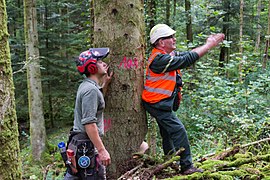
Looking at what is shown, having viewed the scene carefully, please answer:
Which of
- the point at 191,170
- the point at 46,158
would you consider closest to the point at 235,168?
the point at 191,170

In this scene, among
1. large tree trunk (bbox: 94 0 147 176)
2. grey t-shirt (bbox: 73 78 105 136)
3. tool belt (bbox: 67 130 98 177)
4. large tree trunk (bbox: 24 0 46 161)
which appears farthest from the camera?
large tree trunk (bbox: 24 0 46 161)

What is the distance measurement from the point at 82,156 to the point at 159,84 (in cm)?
143

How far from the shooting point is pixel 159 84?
3881 millimetres

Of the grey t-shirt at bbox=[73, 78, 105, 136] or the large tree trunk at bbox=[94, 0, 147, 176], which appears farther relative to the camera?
the large tree trunk at bbox=[94, 0, 147, 176]

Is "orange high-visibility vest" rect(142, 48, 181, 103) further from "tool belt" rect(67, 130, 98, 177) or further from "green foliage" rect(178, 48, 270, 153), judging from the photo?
"green foliage" rect(178, 48, 270, 153)

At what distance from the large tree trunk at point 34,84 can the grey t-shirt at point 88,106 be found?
25.9 ft

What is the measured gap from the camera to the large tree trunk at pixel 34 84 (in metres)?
10.6

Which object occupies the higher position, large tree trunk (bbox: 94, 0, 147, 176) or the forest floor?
large tree trunk (bbox: 94, 0, 147, 176)

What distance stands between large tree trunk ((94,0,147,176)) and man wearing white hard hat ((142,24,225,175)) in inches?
7.1

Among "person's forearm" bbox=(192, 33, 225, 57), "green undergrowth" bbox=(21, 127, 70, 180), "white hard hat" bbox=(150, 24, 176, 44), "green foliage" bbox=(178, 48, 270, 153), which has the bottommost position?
"green undergrowth" bbox=(21, 127, 70, 180)

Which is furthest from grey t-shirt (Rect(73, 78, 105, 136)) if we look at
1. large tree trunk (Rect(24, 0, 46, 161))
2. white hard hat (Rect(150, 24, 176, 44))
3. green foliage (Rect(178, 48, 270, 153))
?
large tree trunk (Rect(24, 0, 46, 161))

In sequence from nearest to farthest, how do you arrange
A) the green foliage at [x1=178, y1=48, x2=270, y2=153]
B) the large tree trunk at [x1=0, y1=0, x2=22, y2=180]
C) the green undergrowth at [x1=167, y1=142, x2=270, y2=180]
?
the large tree trunk at [x1=0, y1=0, x2=22, y2=180] < the green undergrowth at [x1=167, y1=142, x2=270, y2=180] < the green foliage at [x1=178, y1=48, x2=270, y2=153]

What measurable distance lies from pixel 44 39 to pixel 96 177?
1270cm

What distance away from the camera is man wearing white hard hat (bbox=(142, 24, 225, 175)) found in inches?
148
